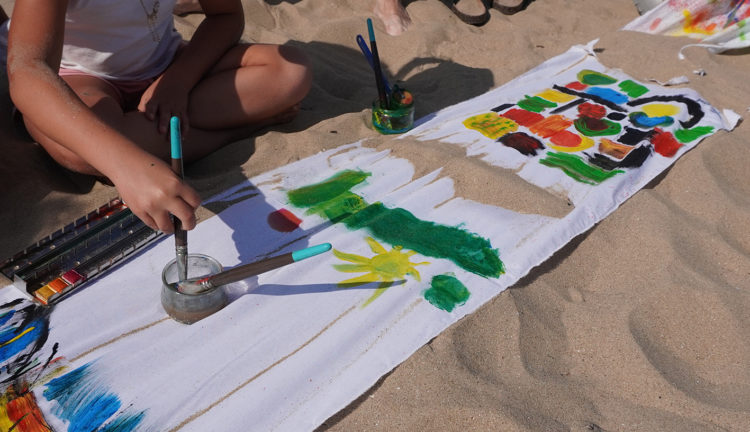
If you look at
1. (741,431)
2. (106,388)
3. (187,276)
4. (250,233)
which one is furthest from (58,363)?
(741,431)

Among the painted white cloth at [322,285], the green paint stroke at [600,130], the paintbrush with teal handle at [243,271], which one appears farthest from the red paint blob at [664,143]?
the paintbrush with teal handle at [243,271]

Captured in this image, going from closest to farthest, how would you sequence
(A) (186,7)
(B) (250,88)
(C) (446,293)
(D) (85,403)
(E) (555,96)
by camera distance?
(D) (85,403) → (C) (446,293) → (B) (250,88) → (E) (555,96) → (A) (186,7)

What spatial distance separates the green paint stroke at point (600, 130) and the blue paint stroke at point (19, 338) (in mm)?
1498

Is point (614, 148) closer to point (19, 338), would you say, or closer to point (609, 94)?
point (609, 94)

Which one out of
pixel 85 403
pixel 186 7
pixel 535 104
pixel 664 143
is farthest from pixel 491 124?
pixel 186 7

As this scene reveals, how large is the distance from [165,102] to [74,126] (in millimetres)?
556

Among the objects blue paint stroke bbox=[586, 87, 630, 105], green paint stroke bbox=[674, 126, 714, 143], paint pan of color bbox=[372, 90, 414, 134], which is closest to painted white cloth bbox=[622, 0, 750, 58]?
blue paint stroke bbox=[586, 87, 630, 105]

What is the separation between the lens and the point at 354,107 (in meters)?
1.94

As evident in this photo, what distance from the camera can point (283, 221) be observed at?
4.34 feet

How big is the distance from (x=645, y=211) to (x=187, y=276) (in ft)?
3.60

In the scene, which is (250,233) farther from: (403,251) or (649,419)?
(649,419)

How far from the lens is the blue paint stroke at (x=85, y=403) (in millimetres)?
880

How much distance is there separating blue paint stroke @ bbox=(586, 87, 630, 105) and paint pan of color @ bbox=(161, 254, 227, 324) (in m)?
1.46

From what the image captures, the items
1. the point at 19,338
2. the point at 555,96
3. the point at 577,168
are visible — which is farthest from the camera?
the point at 555,96
